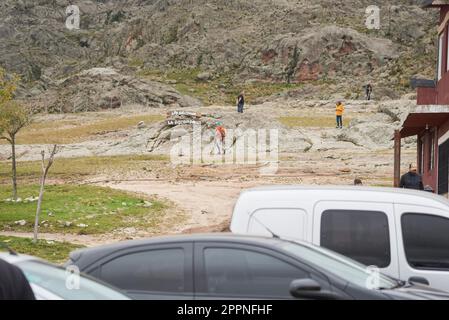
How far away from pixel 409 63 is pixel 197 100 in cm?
2094

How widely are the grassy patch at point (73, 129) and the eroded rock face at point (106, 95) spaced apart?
7182 mm

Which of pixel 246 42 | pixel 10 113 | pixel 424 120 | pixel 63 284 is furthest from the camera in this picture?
pixel 246 42

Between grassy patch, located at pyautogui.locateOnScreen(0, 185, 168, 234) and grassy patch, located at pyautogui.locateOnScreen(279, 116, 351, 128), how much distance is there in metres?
22.7

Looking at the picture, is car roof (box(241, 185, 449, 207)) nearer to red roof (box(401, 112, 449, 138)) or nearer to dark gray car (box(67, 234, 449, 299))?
dark gray car (box(67, 234, 449, 299))

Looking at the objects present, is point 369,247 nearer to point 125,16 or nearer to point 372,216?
point 372,216

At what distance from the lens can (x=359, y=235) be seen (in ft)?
25.7

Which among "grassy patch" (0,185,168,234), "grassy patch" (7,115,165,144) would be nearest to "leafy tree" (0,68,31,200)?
"grassy patch" (0,185,168,234)

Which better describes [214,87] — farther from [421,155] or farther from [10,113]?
[421,155]

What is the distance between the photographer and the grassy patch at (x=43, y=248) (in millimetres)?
16266

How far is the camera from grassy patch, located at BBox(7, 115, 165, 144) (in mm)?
49941

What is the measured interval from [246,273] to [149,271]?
2.65 ft

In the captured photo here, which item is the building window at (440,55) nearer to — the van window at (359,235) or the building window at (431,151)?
the building window at (431,151)

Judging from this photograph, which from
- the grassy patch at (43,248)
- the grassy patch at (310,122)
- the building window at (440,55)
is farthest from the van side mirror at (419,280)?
the grassy patch at (310,122)

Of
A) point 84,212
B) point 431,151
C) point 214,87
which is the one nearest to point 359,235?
point 431,151
